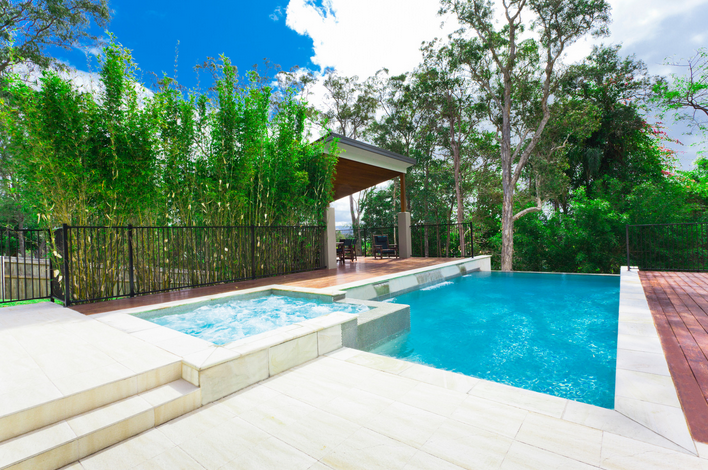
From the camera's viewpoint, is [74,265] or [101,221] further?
[101,221]

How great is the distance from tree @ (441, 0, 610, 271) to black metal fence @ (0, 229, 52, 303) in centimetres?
1206

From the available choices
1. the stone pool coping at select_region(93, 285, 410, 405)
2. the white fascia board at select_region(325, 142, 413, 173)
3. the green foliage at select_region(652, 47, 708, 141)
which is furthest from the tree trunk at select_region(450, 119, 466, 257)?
the stone pool coping at select_region(93, 285, 410, 405)

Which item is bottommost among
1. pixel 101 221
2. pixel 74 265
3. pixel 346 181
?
pixel 74 265

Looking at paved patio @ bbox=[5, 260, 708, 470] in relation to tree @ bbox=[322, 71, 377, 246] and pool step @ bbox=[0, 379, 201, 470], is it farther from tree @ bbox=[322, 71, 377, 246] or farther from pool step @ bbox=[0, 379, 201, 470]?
tree @ bbox=[322, 71, 377, 246]

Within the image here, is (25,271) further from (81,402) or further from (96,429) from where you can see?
(96,429)

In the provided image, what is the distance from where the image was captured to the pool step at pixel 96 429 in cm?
132

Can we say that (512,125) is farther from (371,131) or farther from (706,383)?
(706,383)

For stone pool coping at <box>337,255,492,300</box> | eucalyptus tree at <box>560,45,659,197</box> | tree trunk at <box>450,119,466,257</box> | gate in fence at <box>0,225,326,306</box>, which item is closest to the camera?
gate in fence at <box>0,225,326,306</box>

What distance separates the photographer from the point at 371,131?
1659cm

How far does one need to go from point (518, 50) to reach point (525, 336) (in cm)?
1182

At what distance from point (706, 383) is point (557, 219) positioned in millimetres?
11903

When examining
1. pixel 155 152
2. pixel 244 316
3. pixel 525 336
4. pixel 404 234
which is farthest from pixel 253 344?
pixel 404 234

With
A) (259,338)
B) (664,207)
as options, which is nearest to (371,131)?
(664,207)

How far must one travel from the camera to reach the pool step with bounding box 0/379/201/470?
132cm
